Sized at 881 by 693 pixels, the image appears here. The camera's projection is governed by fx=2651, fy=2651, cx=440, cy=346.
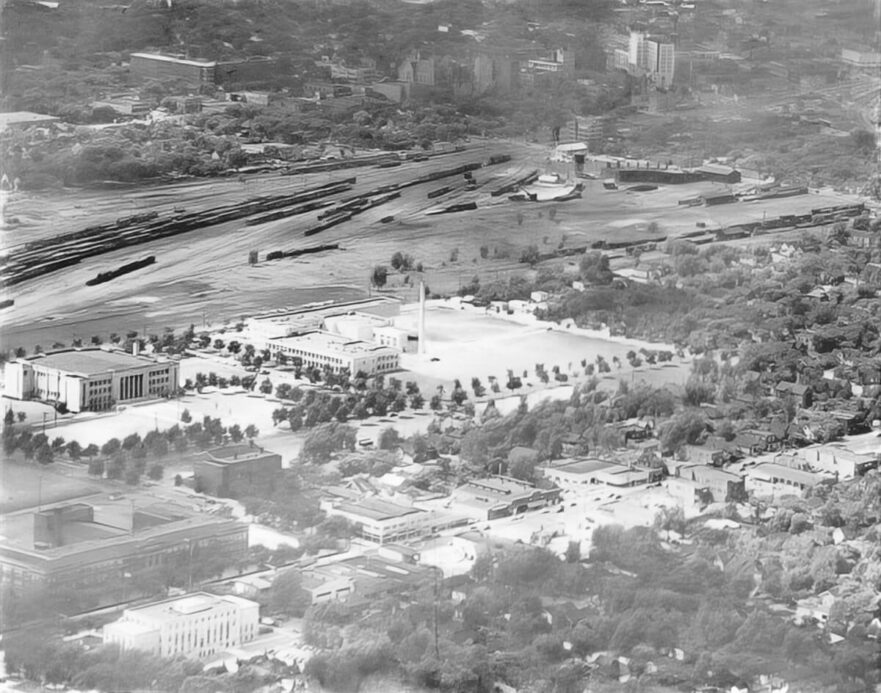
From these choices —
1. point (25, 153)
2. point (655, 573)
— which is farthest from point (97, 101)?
point (655, 573)

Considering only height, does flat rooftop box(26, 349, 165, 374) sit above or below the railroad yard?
below

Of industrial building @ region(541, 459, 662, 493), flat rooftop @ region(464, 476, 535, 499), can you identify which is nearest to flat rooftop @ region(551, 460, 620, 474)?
industrial building @ region(541, 459, 662, 493)

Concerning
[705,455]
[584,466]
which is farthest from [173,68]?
[705,455]

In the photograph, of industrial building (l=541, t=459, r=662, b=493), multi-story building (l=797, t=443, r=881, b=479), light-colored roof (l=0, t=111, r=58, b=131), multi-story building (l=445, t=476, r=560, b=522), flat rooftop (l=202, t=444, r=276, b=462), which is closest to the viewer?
light-colored roof (l=0, t=111, r=58, b=131)

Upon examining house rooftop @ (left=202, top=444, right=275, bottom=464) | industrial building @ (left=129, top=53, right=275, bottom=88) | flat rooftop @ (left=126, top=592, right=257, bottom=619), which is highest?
industrial building @ (left=129, top=53, right=275, bottom=88)

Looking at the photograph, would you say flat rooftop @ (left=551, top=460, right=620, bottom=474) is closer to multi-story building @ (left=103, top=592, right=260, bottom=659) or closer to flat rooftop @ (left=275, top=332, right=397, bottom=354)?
flat rooftop @ (left=275, top=332, right=397, bottom=354)

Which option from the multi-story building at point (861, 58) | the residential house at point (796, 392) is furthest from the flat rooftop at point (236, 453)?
the multi-story building at point (861, 58)

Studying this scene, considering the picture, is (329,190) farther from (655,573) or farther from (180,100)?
(655,573)
